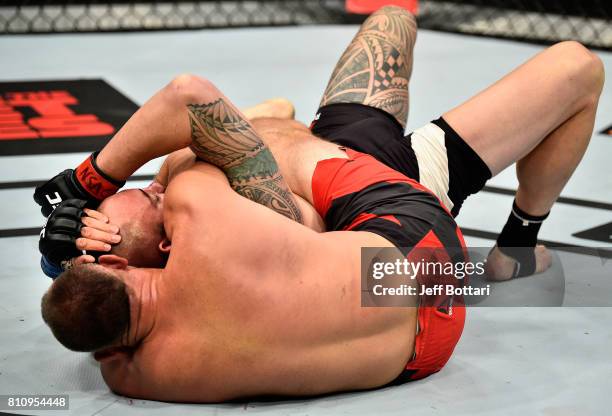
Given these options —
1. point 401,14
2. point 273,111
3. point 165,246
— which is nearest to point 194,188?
point 165,246

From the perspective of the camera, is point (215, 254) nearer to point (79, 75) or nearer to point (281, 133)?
point (281, 133)

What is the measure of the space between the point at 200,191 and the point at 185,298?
195 mm

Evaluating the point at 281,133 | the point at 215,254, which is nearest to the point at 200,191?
the point at 215,254

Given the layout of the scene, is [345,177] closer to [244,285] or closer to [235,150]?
[235,150]

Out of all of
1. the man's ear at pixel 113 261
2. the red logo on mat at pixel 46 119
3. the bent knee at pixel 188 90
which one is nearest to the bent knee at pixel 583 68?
the bent knee at pixel 188 90

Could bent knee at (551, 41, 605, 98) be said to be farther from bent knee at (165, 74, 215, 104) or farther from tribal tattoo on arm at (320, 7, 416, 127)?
bent knee at (165, 74, 215, 104)

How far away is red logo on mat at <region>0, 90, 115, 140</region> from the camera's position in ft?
11.6

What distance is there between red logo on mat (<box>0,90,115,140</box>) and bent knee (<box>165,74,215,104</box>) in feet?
5.70

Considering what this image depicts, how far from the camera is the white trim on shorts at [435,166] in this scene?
2211mm

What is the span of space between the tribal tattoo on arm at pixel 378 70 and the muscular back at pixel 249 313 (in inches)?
32.9

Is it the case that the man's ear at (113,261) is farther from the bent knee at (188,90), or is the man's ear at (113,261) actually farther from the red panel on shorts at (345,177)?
the red panel on shorts at (345,177)

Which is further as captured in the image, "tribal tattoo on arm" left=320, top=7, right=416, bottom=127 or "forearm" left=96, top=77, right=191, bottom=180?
"tribal tattoo on arm" left=320, top=7, right=416, bottom=127

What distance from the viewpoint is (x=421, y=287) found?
1.78 metres

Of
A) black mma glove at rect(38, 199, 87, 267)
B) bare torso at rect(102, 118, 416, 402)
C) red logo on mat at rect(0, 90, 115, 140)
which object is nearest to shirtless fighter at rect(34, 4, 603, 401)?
bare torso at rect(102, 118, 416, 402)
